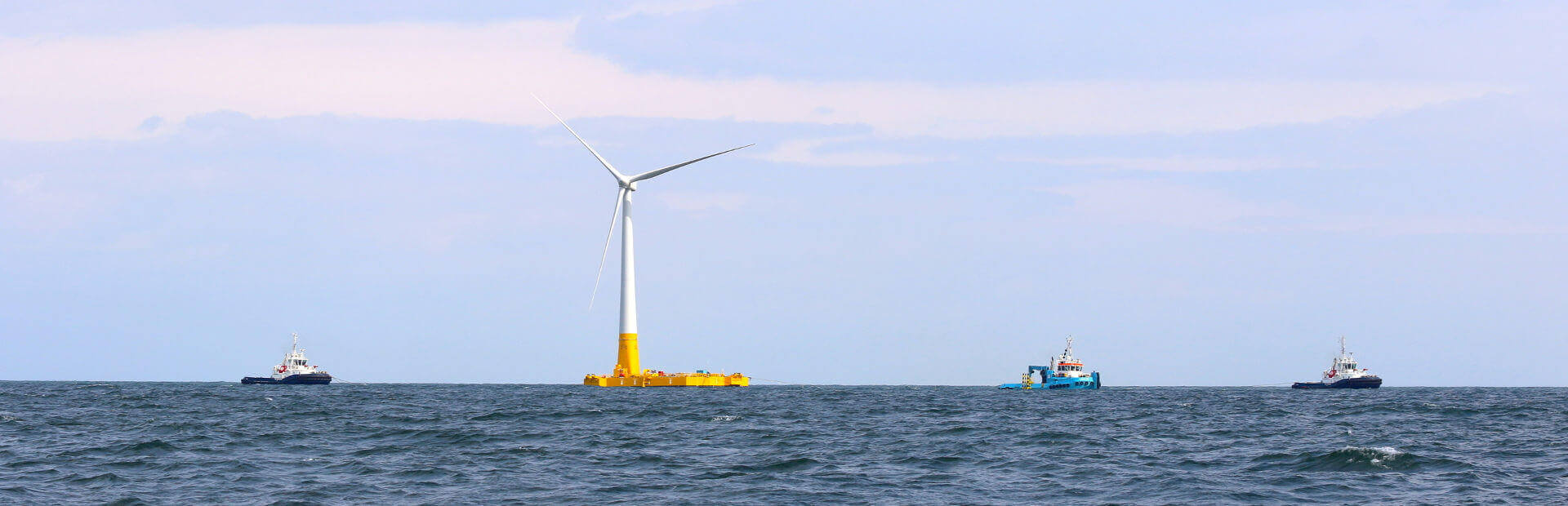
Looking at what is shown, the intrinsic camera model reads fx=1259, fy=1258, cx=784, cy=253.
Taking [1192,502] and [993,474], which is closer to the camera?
[1192,502]

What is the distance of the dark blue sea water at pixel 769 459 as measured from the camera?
44.2 meters

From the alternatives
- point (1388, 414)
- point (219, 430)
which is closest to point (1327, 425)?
point (1388, 414)

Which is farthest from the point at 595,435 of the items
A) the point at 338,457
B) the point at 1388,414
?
the point at 1388,414

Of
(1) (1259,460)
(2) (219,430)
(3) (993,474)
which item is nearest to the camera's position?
(3) (993,474)

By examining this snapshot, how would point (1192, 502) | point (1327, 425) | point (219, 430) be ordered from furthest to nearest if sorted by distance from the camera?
point (1327, 425) < point (219, 430) < point (1192, 502)

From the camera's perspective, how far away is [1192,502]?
41.4 m

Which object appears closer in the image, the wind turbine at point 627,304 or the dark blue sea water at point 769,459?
the dark blue sea water at point 769,459

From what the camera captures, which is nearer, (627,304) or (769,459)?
(769,459)

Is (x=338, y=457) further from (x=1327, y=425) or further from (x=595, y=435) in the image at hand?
(x=1327, y=425)

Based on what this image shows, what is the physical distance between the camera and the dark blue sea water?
44.2 metres

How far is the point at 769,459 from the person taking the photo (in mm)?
56281

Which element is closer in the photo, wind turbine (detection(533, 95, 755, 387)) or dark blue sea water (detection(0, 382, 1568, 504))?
dark blue sea water (detection(0, 382, 1568, 504))

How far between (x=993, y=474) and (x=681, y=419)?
4226cm

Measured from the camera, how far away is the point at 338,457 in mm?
56969
